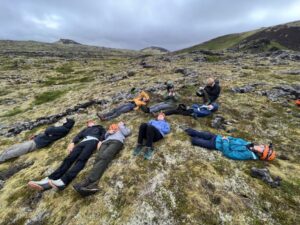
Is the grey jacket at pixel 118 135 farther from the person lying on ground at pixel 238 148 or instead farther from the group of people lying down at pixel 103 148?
the person lying on ground at pixel 238 148

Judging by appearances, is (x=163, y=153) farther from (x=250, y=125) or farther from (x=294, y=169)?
(x=250, y=125)

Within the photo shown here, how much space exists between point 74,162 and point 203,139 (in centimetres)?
761

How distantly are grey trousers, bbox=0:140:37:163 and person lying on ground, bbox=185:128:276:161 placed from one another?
11.5 meters

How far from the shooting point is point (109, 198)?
10.4 meters

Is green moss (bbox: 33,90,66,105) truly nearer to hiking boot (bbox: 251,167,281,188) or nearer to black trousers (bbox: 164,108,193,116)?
black trousers (bbox: 164,108,193,116)

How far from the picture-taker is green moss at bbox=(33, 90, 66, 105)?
35.6 meters

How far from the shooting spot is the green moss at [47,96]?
117 feet

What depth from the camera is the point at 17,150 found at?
53.8 feet

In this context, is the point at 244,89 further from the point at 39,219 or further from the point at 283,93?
the point at 39,219

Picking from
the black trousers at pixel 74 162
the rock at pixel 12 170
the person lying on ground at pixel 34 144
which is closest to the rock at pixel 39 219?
the black trousers at pixel 74 162

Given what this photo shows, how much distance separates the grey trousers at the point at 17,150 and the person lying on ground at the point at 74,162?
443cm

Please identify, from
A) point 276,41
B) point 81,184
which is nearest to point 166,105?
point 81,184

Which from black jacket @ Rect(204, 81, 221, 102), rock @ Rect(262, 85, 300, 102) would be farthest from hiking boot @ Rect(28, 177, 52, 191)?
rock @ Rect(262, 85, 300, 102)

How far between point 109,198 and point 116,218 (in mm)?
1212
